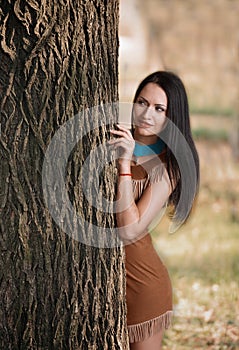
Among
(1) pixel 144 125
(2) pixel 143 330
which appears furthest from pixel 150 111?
(2) pixel 143 330

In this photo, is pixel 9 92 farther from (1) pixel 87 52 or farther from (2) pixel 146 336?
(2) pixel 146 336

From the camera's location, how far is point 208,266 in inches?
268

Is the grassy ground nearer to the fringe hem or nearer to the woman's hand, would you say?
the fringe hem

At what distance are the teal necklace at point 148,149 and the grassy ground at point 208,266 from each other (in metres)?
1.90

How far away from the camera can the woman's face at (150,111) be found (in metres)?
3.11

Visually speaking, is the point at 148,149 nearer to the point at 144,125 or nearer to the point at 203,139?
the point at 144,125

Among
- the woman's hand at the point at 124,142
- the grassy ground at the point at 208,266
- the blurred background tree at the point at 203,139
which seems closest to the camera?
the woman's hand at the point at 124,142

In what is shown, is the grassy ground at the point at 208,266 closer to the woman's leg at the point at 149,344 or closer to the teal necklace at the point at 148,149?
the woman's leg at the point at 149,344

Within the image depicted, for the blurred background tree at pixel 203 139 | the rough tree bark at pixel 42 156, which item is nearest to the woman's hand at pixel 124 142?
the rough tree bark at pixel 42 156

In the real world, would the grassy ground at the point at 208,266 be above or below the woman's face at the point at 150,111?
below

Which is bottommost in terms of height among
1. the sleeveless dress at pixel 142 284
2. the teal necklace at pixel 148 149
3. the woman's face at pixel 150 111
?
the sleeveless dress at pixel 142 284

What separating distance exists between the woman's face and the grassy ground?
1.99 metres

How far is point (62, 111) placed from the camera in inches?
108

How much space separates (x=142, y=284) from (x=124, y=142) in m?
0.60
